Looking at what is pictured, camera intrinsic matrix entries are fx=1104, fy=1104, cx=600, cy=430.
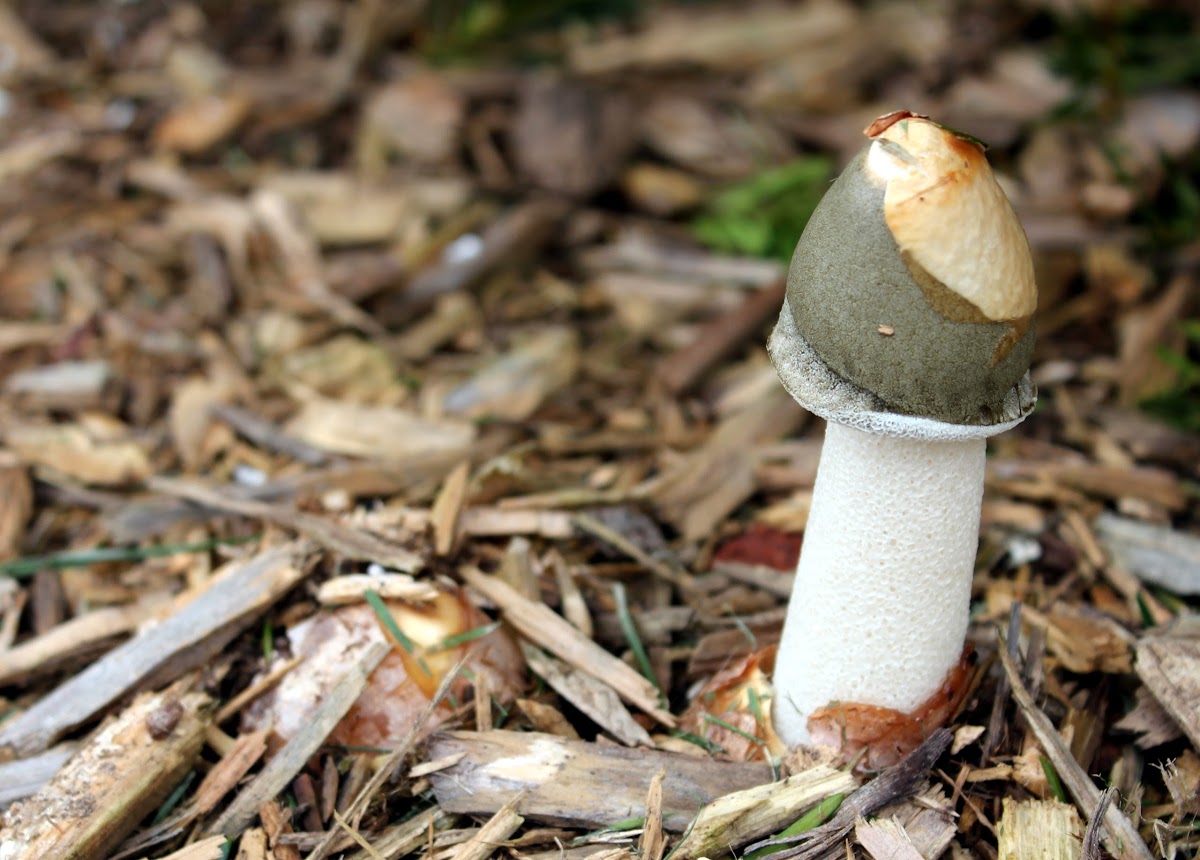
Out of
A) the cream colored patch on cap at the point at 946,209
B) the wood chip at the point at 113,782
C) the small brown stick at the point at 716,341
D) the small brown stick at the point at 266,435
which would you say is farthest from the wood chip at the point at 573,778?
the small brown stick at the point at 716,341

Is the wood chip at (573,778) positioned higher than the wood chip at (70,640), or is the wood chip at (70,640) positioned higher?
the wood chip at (70,640)

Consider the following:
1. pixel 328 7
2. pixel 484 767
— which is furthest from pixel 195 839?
pixel 328 7

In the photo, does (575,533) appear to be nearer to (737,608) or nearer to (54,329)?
(737,608)

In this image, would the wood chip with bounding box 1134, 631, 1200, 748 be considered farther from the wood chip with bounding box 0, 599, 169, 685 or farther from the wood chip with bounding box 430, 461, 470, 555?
the wood chip with bounding box 0, 599, 169, 685

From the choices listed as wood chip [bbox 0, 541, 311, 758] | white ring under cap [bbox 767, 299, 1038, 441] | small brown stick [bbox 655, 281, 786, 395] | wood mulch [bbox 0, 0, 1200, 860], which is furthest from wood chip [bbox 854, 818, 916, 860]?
small brown stick [bbox 655, 281, 786, 395]

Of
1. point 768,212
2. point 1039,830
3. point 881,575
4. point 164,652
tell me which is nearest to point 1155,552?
point 1039,830

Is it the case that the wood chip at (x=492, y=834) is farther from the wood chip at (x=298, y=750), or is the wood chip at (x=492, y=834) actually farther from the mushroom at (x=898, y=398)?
the mushroom at (x=898, y=398)
